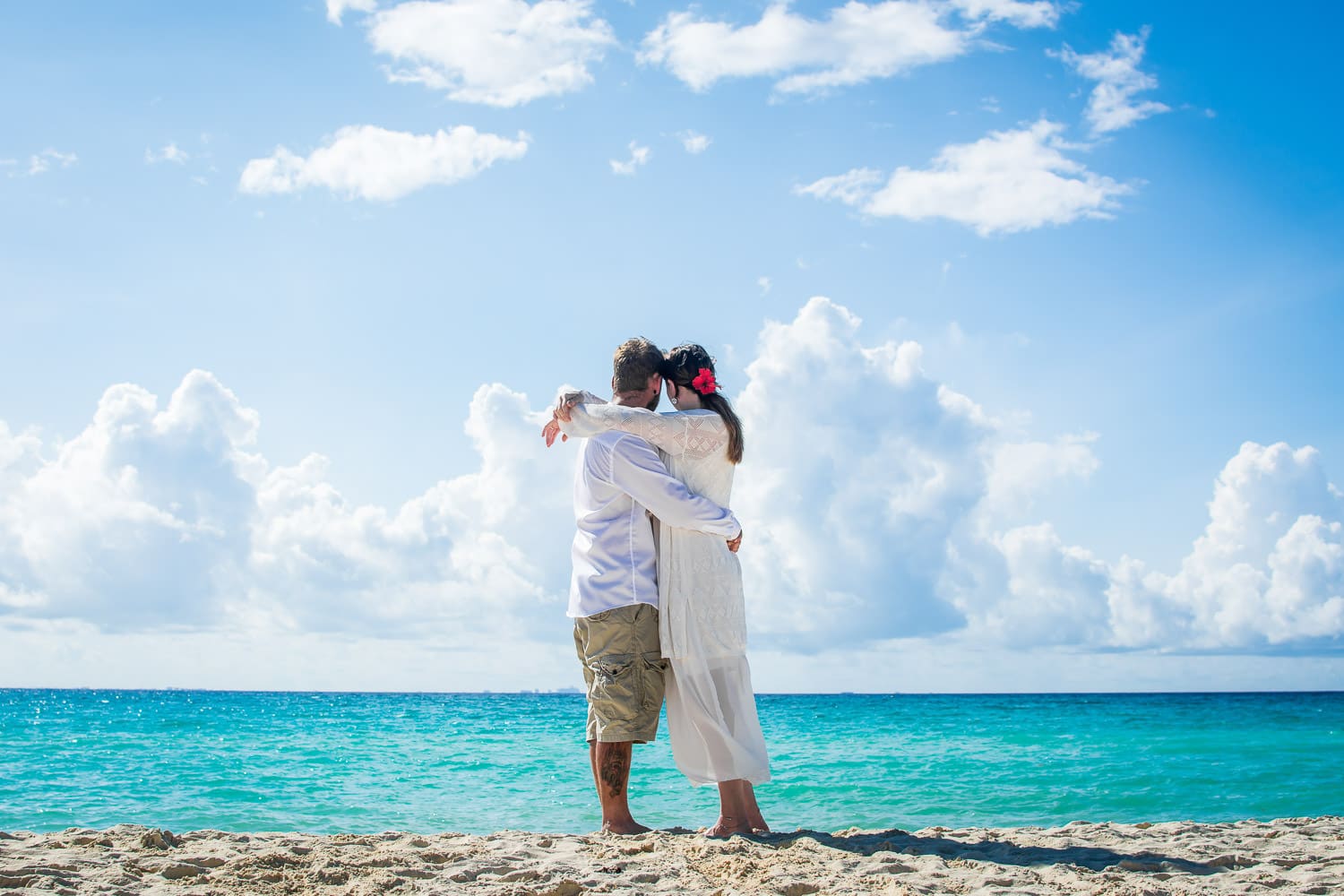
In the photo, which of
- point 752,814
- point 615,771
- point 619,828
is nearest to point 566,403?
point 615,771

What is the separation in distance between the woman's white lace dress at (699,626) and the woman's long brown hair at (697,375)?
0.07 meters

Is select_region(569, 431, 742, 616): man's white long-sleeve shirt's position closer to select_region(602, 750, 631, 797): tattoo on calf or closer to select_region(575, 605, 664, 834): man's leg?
select_region(575, 605, 664, 834): man's leg

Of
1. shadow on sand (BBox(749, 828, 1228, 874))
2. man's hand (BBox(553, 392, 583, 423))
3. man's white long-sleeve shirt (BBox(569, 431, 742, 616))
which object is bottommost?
shadow on sand (BBox(749, 828, 1228, 874))

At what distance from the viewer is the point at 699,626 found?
443 cm

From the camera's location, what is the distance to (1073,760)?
570 inches

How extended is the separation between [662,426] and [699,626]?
0.92 meters

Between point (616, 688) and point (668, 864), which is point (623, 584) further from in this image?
point (668, 864)

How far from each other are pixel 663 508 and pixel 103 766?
11.6 meters

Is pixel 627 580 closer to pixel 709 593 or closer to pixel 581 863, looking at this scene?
pixel 709 593

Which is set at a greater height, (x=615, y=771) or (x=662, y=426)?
(x=662, y=426)

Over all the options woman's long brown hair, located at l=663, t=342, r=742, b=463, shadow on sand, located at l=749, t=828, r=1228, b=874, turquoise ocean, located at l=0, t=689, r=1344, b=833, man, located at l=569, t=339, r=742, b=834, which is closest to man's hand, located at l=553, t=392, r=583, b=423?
man, located at l=569, t=339, r=742, b=834

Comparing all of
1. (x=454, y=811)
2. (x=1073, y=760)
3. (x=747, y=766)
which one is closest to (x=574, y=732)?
(x=1073, y=760)

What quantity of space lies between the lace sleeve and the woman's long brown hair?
6 cm

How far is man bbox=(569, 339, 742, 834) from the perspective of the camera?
4340 millimetres
